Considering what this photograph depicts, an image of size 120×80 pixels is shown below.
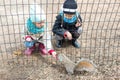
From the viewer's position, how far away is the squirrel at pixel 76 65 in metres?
3.98

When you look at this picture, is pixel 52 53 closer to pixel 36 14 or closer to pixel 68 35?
pixel 68 35

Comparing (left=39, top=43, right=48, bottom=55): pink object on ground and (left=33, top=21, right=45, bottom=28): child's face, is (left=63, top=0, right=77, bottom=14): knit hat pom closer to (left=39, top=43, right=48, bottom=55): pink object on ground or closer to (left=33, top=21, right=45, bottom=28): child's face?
(left=33, top=21, right=45, bottom=28): child's face

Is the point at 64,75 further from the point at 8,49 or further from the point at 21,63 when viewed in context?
the point at 8,49

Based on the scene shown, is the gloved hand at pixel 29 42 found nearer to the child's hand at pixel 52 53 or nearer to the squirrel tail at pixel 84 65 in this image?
the child's hand at pixel 52 53

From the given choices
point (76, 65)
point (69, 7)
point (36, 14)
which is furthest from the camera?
point (69, 7)

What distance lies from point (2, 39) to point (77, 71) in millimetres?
1302

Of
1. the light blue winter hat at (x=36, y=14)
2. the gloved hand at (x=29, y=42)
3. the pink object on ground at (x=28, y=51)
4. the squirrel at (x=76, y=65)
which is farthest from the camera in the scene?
the pink object on ground at (x=28, y=51)

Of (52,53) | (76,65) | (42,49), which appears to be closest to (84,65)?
(76,65)

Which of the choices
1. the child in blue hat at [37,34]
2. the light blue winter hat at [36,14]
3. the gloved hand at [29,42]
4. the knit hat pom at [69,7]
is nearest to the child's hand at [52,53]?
the child in blue hat at [37,34]

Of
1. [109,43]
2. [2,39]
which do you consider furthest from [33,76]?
[109,43]

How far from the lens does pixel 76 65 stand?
4.00 m

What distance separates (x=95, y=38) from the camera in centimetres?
478

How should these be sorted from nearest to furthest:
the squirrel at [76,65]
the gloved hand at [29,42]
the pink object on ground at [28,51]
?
the squirrel at [76,65]
the gloved hand at [29,42]
the pink object on ground at [28,51]

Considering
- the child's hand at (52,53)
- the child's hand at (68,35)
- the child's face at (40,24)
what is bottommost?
the child's hand at (52,53)
